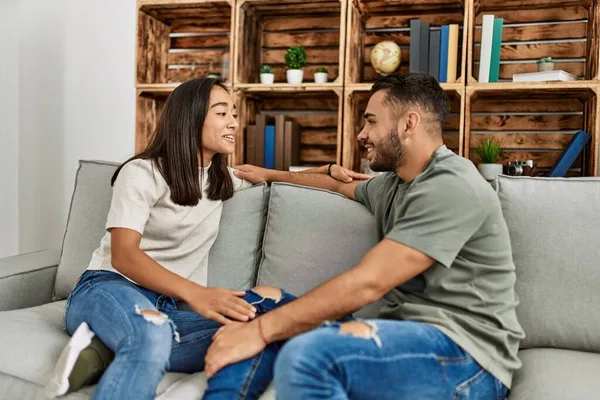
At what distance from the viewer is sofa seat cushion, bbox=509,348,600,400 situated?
1312 millimetres

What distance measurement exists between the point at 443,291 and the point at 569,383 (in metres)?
0.35

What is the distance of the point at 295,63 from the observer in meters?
2.69

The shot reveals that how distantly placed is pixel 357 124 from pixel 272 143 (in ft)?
1.29

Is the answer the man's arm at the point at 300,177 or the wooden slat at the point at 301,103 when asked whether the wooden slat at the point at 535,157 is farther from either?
the man's arm at the point at 300,177

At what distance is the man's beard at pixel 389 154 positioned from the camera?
5.14ft

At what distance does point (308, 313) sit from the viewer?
1312 millimetres

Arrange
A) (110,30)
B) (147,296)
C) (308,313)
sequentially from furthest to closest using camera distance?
(110,30) < (147,296) < (308,313)

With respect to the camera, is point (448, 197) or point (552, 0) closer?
point (448, 197)

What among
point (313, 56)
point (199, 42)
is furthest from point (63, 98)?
point (313, 56)

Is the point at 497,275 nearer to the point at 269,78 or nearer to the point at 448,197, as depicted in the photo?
the point at 448,197

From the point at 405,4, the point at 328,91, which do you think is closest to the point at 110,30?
the point at 328,91

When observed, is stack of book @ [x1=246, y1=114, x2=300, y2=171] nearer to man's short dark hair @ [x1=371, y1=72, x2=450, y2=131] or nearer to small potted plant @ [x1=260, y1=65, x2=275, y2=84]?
small potted plant @ [x1=260, y1=65, x2=275, y2=84]

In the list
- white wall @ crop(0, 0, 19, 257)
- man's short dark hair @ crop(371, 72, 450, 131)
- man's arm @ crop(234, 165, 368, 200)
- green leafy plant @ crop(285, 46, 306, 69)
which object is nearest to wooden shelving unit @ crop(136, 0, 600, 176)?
green leafy plant @ crop(285, 46, 306, 69)

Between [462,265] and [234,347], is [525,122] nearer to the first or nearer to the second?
[462,265]
